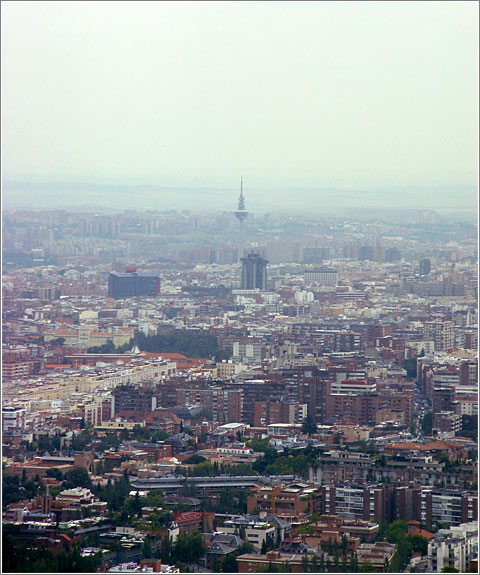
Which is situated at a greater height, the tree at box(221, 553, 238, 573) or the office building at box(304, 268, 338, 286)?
the office building at box(304, 268, 338, 286)

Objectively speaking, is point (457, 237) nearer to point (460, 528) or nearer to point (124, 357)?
point (124, 357)

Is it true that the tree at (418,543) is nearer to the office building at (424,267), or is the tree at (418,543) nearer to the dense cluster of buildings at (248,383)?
the dense cluster of buildings at (248,383)

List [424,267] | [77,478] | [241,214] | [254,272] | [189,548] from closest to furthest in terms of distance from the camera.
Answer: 1. [189,548]
2. [77,478]
3. [424,267]
4. [241,214]
5. [254,272]

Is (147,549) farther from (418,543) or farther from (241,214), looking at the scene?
(241,214)

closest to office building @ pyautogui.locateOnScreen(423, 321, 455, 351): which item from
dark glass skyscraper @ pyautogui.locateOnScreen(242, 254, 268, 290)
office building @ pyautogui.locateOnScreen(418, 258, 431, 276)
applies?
office building @ pyautogui.locateOnScreen(418, 258, 431, 276)

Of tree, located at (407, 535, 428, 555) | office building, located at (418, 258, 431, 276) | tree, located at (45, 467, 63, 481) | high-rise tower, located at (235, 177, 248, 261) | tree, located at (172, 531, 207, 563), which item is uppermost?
high-rise tower, located at (235, 177, 248, 261)

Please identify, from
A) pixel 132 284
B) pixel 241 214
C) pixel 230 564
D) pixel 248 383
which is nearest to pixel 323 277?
pixel 241 214

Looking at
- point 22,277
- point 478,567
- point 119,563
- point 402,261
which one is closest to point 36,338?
point 22,277

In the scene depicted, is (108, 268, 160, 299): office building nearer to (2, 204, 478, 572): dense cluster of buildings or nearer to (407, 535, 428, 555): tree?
(2, 204, 478, 572): dense cluster of buildings

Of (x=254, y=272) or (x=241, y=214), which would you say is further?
(x=254, y=272)

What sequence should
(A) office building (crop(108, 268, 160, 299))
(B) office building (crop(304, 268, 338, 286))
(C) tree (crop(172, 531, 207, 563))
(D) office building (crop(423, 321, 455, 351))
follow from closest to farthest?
(C) tree (crop(172, 531, 207, 563)), (D) office building (crop(423, 321, 455, 351)), (A) office building (crop(108, 268, 160, 299)), (B) office building (crop(304, 268, 338, 286))

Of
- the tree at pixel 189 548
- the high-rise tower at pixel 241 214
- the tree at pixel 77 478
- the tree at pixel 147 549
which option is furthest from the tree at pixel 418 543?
the high-rise tower at pixel 241 214
